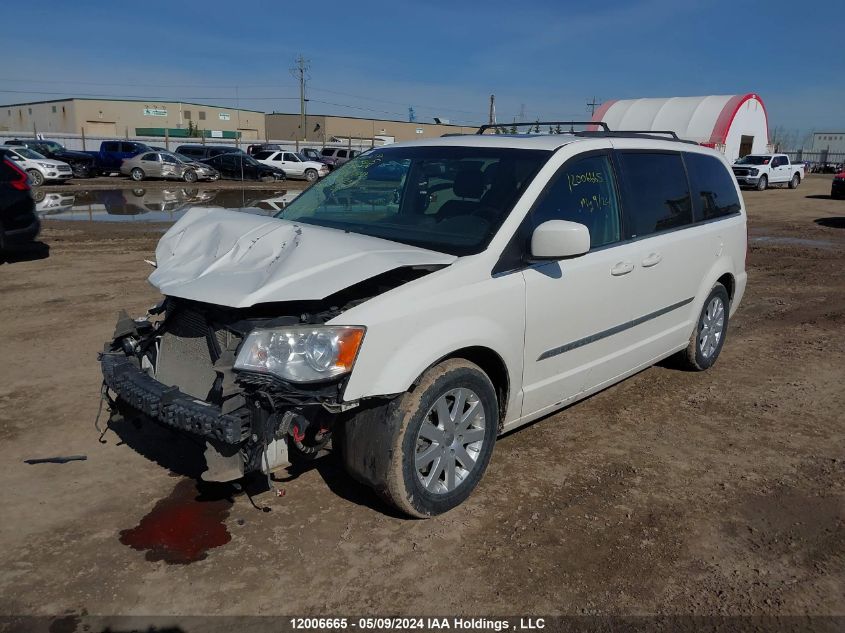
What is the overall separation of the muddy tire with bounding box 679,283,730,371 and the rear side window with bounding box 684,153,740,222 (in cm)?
64

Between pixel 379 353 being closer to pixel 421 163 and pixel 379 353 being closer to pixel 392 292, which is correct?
pixel 392 292

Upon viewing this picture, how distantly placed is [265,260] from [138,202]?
63.2ft

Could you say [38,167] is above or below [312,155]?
below

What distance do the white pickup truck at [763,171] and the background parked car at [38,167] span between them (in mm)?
28788

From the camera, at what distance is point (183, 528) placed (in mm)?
3359

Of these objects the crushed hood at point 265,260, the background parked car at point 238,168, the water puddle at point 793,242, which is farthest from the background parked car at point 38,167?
the crushed hood at point 265,260

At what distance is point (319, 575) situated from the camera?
3031 millimetres

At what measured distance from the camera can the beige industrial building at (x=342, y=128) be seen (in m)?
82.2

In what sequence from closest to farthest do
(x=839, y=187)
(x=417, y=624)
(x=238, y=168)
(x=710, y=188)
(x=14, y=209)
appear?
(x=417, y=624)
(x=710, y=188)
(x=14, y=209)
(x=839, y=187)
(x=238, y=168)

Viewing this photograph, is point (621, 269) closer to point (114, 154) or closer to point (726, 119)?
point (114, 154)

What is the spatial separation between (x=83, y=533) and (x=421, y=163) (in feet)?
9.38

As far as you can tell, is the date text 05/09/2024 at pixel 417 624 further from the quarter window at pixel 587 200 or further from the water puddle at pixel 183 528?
the quarter window at pixel 587 200

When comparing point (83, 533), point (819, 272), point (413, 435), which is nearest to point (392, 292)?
point (413, 435)

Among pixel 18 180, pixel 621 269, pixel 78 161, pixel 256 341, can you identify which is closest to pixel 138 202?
pixel 18 180
